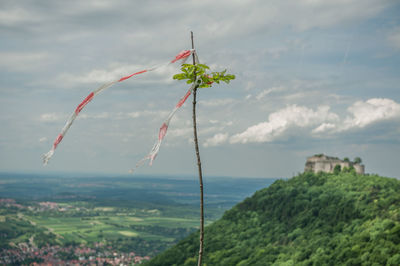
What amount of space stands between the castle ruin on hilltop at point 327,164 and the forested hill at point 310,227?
4.38ft

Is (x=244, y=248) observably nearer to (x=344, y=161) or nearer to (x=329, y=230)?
(x=329, y=230)

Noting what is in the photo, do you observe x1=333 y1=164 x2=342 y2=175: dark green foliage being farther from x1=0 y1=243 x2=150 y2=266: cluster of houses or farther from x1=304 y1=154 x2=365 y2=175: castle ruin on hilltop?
x1=0 y1=243 x2=150 y2=266: cluster of houses

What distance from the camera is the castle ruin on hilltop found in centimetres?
8200

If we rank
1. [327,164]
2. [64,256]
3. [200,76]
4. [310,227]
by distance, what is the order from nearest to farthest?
[200,76], [310,227], [327,164], [64,256]

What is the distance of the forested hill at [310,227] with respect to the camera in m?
57.2

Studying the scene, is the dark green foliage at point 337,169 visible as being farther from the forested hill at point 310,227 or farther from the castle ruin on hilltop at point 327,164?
the forested hill at point 310,227

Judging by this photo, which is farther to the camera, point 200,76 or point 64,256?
point 64,256

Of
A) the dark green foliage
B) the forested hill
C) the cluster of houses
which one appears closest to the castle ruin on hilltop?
the dark green foliage

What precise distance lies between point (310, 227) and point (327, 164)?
15539mm

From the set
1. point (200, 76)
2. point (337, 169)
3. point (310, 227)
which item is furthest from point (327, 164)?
point (200, 76)

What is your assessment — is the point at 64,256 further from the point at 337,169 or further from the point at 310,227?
the point at 337,169

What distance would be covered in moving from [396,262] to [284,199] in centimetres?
4981

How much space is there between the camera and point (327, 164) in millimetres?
88125

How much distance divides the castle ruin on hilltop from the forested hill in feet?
4.38
